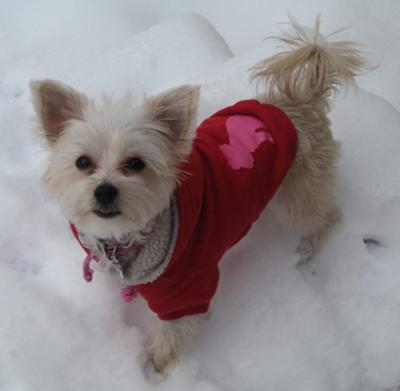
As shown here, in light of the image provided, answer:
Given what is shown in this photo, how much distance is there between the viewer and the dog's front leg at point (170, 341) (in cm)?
225

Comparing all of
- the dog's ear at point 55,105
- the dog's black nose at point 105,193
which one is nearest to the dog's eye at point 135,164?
the dog's black nose at point 105,193

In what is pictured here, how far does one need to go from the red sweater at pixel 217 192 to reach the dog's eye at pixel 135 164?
0.73ft

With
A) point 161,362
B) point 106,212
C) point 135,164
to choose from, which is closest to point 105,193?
point 106,212

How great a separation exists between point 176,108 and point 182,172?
0.28m

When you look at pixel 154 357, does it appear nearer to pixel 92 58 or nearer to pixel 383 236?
pixel 383 236

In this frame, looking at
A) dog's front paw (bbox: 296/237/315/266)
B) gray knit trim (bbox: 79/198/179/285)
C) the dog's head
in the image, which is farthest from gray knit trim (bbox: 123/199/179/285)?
dog's front paw (bbox: 296/237/315/266)

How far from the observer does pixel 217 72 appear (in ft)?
11.1

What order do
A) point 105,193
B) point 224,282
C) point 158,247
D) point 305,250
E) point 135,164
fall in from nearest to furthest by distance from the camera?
1. point 105,193
2. point 135,164
3. point 158,247
4. point 224,282
5. point 305,250

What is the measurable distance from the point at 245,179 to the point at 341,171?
1.15m

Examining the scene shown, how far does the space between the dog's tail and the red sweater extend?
0.55 ft

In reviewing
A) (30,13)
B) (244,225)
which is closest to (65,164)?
(244,225)

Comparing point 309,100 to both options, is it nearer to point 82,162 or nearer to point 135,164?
point 135,164

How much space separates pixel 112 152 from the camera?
169 centimetres

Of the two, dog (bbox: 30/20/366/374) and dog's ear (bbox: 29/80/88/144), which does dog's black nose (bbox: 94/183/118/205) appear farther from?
dog's ear (bbox: 29/80/88/144)
